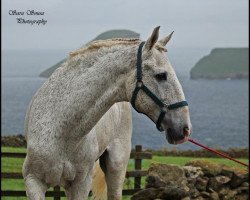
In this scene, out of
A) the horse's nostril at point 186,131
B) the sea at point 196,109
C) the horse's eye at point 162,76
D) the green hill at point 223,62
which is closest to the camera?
the horse's nostril at point 186,131

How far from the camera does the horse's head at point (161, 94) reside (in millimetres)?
4816

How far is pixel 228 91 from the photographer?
5861 inches

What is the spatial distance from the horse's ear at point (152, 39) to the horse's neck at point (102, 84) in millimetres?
168

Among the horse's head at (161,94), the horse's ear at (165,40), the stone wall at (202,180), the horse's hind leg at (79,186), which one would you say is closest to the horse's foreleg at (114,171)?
the horse's hind leg at (79,186)

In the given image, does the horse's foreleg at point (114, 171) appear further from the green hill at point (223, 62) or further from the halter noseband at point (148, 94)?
the green hill at point (223, 62)

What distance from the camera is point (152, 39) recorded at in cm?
492

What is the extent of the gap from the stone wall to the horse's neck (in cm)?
378

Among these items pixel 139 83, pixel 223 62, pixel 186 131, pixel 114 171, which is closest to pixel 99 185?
pixel 114 171

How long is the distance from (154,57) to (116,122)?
1913mm

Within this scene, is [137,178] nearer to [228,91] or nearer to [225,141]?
[225,141]

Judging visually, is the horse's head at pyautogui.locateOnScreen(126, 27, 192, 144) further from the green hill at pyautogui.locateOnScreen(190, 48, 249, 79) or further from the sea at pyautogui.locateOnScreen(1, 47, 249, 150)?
the green hill at pyautogui.locateOnScreen(190, 48, 249, 79)

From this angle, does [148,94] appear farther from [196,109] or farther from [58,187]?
[196,109]

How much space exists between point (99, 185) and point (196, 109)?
101062 millimetres

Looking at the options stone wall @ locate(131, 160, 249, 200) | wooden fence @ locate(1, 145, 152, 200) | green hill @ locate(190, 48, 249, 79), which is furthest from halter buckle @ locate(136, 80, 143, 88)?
green hill @ locate(190, 48, 249, 79)
